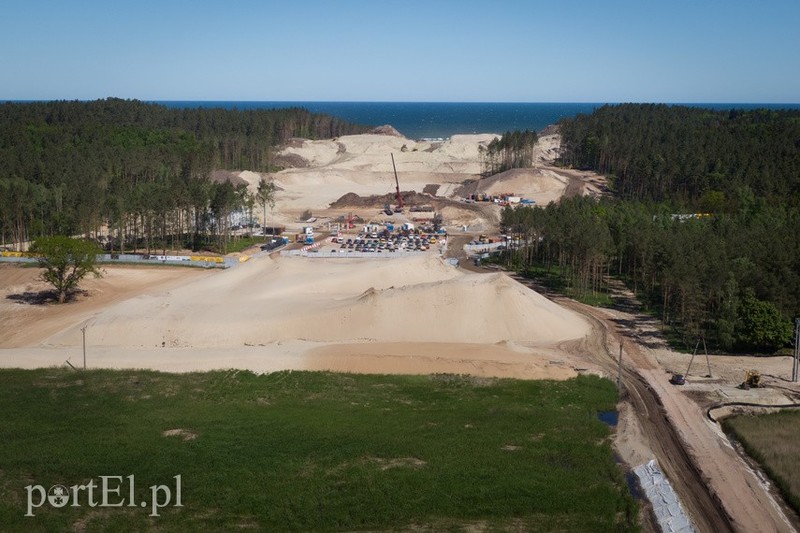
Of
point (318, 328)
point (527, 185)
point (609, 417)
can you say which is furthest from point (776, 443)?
point (527, 185)

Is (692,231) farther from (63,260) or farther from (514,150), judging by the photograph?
(514,150)

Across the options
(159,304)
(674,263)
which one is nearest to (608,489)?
(674,263)

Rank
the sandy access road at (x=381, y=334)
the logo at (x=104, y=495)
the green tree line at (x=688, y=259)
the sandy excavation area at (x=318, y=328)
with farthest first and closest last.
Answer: the green tree line at (x=688, y=259) < the sandy excavation area at (x=318, y=328) < the sandy access road at (x=381, y=334) < the logo at (x=104, y=495)

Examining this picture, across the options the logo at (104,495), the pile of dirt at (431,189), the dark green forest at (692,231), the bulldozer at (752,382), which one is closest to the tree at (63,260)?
the logo at (104,495)

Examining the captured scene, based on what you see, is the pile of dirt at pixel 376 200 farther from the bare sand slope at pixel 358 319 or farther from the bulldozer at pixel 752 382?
the bulldozer at pixel 752 382

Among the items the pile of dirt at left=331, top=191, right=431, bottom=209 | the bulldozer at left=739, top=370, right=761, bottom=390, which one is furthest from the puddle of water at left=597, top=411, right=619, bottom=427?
the pile of dirt at left=331, top=191, right=431, bottom=209

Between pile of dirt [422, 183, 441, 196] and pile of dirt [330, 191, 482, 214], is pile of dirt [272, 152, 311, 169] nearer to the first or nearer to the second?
pile of dirt [422, 183, 441, 196]
